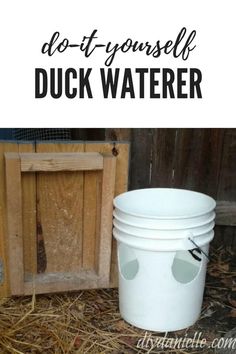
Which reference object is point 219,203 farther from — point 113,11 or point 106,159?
point 113,11

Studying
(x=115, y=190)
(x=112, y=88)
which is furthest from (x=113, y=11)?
(x=115, y=190)

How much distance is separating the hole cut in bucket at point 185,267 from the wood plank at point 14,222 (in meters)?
0.82

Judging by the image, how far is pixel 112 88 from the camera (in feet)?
4.70

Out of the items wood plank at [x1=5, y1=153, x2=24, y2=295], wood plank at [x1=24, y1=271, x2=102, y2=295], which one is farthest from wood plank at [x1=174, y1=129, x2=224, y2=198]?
wood plank at [x1=5, y1=153, x2=24, y2=295]

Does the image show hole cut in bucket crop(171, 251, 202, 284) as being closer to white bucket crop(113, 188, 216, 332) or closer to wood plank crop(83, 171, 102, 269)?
white bucket crop(113, 188, 216, 332)

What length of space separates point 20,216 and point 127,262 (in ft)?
2.01

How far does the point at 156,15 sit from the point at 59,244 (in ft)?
4.68

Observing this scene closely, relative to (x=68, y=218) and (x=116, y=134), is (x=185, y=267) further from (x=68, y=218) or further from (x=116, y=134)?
(x=116, y=134)

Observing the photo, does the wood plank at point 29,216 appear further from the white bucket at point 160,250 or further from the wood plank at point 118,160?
the white bucket at point 160,250

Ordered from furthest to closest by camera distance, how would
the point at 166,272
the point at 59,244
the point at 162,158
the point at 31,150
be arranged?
1. the point at 162,158
2. the point at 59,244
3. the point at 31,150
4. the point at 166,272

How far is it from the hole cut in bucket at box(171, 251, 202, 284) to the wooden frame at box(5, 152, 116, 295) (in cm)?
37

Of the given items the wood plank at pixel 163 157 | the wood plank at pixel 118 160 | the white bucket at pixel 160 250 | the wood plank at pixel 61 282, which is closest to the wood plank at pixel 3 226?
the wood plank at pixel 61 282

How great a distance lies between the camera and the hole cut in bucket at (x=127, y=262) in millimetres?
2197

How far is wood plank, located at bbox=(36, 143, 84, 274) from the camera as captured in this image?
7.53ft
